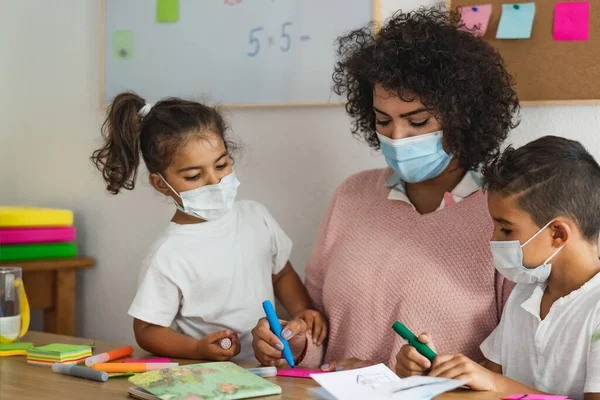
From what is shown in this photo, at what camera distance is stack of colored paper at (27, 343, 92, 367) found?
1502 millimetres

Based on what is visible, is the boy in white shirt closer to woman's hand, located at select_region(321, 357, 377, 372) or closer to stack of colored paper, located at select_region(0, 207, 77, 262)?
woman's hand, located at select_region(321, 357, 377, 372)

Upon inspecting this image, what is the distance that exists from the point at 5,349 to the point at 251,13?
39.2 inches

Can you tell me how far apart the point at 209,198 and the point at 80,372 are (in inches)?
18.6

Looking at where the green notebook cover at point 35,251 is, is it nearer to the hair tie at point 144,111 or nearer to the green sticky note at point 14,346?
the green sticky note at point 14,346

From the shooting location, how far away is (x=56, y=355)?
4.93 feet

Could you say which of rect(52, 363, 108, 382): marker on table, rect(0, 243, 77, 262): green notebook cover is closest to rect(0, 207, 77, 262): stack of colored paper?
rect(0, 243, 77, 262): green notebook cover

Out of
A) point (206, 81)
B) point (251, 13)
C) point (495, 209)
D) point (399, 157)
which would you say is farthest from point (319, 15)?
point (495, 209)

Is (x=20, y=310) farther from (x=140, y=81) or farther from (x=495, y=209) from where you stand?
(x=495, y=209)

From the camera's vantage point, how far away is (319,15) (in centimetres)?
190

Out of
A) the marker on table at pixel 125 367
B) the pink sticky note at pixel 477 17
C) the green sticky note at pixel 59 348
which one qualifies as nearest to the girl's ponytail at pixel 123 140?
the green sticky note at pixel 59 348

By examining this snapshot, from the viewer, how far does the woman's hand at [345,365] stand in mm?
1448

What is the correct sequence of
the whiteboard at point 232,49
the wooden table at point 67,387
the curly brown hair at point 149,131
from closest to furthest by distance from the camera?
the wooden table at point 67,387 < the curly brown hair at point 149,131 < the whiteboard at point 232,49

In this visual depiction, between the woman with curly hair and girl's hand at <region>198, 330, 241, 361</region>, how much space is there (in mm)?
64

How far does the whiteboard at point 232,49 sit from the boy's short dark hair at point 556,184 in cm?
65
